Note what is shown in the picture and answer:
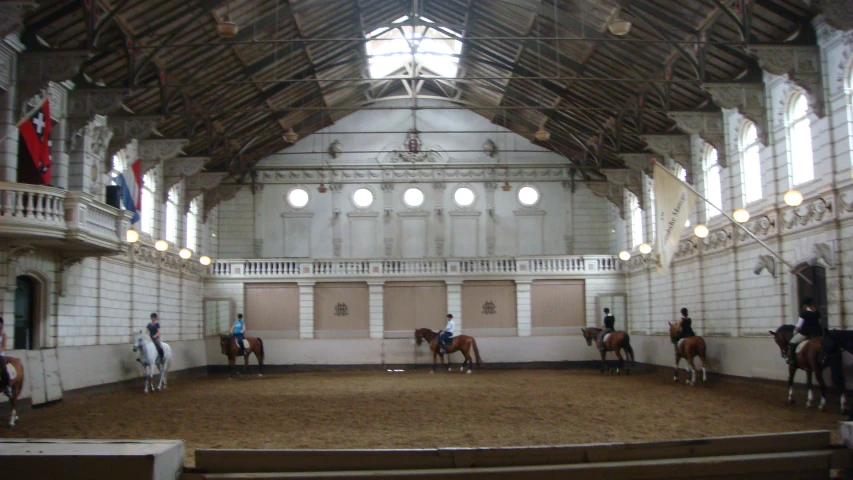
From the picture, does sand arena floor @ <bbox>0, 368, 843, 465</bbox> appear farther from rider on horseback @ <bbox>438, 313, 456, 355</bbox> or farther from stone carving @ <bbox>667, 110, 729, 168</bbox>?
rider on horseback @ <bbox>438, 313, 456, 355</bbox>

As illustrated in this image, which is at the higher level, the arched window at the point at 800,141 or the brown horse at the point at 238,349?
the arched window at the point at 800,141

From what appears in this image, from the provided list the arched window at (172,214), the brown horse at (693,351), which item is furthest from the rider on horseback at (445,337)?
the arched window at (172,214)

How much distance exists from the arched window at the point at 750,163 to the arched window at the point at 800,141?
1946mm

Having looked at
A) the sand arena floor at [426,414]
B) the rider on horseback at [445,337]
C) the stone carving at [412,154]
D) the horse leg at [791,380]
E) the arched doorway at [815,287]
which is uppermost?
the stone carving at [412,154]

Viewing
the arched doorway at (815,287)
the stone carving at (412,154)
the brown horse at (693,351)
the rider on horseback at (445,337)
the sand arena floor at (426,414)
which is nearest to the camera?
the sand arena floor at (426,414)

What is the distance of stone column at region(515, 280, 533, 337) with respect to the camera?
117 ft

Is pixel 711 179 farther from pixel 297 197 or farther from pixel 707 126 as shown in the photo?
pixel 297 197

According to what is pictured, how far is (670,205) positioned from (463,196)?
2100 cm

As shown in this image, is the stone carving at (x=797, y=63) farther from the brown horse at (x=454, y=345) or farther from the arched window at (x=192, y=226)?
the arched window at (x=192, y=226)

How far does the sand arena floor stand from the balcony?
367cm

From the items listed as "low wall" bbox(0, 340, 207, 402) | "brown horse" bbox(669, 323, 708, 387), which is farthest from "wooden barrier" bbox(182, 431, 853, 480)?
"brown horse" bbox(669, 323, 708, 387)

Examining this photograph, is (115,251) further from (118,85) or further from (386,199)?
(386,199)

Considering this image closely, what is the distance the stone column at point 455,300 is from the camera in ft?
117

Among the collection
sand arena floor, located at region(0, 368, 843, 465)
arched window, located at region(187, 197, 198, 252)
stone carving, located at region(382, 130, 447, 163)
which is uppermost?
stone carving, located at region(382, 130, 447, 163)
